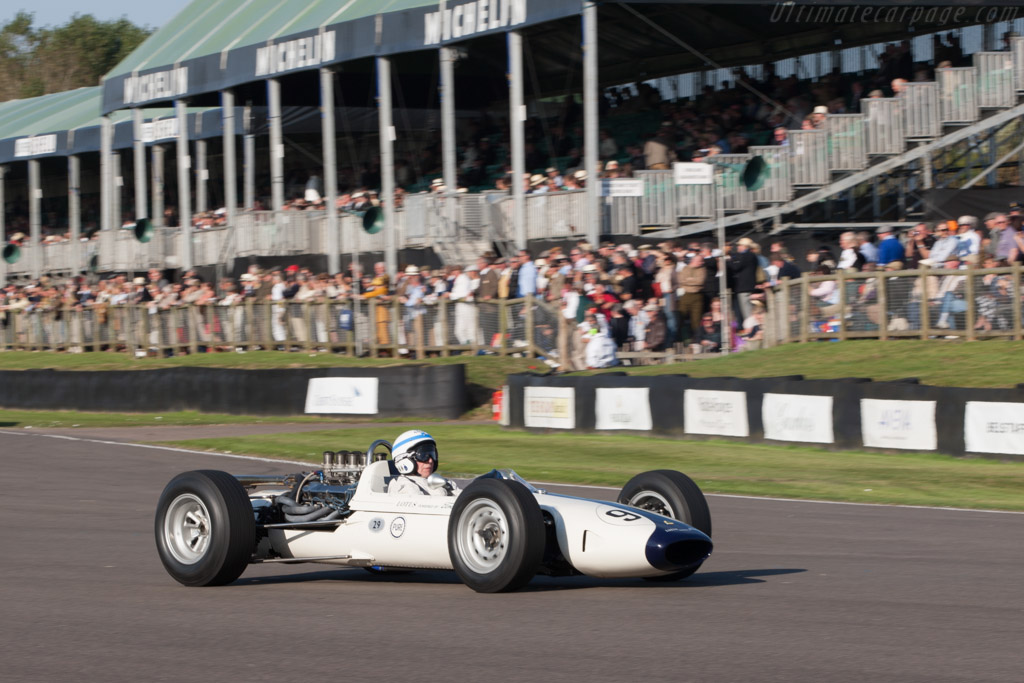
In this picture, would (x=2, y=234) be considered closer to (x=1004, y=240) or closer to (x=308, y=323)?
(x=308, y=323)

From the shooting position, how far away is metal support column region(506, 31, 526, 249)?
27.8 metres

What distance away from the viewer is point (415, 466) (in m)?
8.17

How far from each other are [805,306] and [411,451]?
1363 centimetres

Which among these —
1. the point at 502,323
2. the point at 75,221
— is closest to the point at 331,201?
the point at 502,323

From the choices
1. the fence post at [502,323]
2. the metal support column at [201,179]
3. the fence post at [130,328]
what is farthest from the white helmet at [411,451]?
the metal support column at [201,179]

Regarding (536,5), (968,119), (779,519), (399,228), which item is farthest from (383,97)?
(779,519)

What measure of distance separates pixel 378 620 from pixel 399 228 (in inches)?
995

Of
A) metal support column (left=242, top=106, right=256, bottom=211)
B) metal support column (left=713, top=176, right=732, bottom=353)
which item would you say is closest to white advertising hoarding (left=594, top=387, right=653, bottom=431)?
metal support column (left=713, top=176, right=732, bottom=353)

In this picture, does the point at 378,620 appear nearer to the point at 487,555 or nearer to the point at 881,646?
the point at 487,555

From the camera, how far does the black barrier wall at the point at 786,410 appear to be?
14.8 metres

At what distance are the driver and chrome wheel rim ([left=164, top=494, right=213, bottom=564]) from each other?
3.71 feet

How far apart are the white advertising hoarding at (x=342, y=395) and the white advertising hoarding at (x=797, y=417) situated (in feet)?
25.8

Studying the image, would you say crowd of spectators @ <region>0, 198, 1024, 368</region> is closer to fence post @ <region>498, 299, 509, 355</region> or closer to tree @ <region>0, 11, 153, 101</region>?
fence post @ <region>498, 299, 509, 355</region>

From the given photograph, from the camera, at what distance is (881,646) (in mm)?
6039
